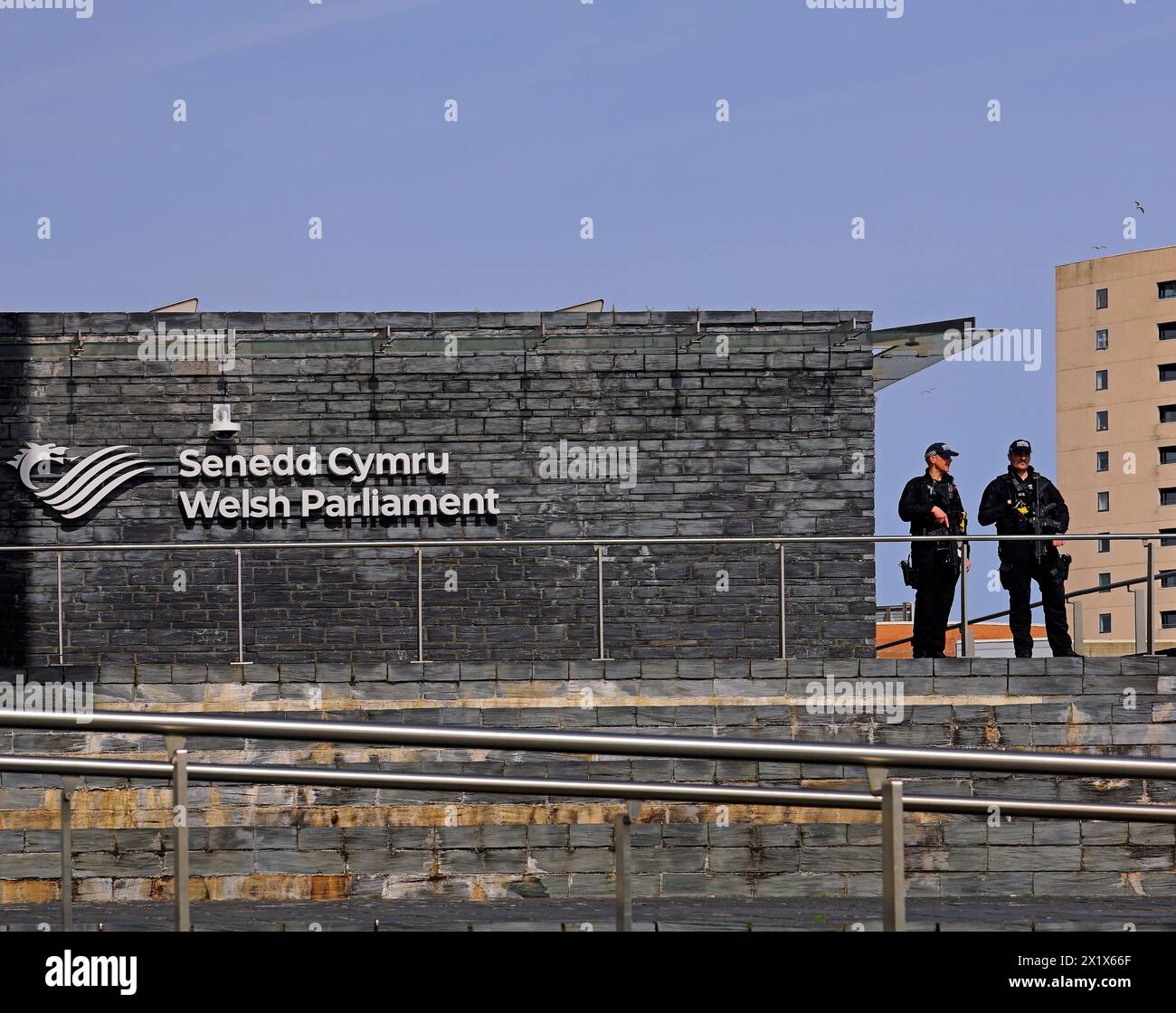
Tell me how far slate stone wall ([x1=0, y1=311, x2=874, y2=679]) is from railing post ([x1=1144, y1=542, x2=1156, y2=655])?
3.56m

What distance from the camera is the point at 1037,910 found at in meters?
9.09

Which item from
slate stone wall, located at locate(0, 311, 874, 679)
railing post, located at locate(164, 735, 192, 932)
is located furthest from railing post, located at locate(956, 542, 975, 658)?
railing post, located at locate(164, 735, 192, 932)

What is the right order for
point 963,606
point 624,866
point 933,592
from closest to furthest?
point 624,866, point 963,606, point 933,592

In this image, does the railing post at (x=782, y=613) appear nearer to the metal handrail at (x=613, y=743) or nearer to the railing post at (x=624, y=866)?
the railing post at (x=624, y=866)

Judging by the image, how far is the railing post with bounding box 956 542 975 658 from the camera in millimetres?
13141

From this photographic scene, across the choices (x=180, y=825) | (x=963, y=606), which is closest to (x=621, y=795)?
(x=180, y=825)

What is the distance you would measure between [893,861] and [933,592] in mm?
8475

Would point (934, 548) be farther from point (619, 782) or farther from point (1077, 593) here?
point (619, 782)

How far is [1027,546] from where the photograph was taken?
13.5 meters

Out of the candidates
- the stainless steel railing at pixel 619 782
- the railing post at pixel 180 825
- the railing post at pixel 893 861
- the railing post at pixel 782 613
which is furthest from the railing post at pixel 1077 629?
the railing post at pixel 180 825

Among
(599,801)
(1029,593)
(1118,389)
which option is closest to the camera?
(599,801)
